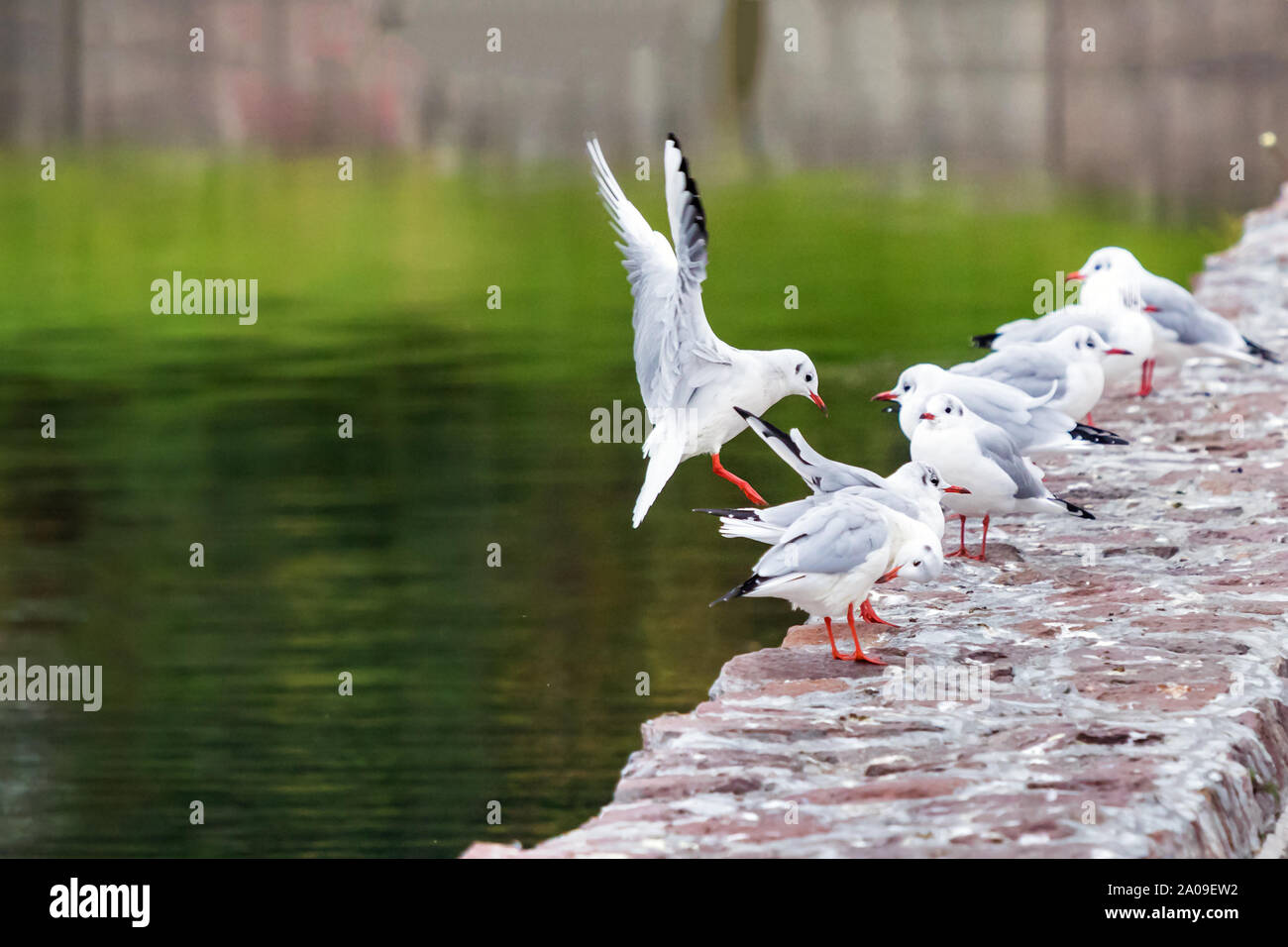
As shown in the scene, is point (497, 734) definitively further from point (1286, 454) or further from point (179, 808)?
point (1286, 454)

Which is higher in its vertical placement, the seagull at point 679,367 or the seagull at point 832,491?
the seagull at point 679,367

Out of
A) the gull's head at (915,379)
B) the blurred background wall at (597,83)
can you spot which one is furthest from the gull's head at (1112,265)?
the blurred background wall at (597,83)

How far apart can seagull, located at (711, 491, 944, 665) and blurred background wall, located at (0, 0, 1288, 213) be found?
62.7 ft

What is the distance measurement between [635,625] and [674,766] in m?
2.72

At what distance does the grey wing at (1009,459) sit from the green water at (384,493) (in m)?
1.25

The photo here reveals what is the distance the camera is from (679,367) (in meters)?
5.57

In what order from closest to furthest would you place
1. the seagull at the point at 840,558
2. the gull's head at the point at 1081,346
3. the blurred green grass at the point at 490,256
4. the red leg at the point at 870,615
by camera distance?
the seagull at the point at 840,558 → the red leg at the point at 870,615 → the gull's head at the point at 1081,346 → the blurred green grass at the point at 490,256

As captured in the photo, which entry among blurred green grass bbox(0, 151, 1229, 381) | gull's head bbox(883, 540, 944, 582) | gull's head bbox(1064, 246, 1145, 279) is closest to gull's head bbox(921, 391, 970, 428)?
gull's head bbox(883, 540, 944, 582)

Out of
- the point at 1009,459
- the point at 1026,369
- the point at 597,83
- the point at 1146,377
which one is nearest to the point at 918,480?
the point at 1009,459

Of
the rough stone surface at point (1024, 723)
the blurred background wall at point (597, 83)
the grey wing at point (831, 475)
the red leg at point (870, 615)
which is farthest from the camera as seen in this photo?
the blurred background wall at point (597, 83)

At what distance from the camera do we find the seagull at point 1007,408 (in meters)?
5.53

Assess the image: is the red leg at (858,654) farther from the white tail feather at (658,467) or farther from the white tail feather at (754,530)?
the white tail feather at (658,467)

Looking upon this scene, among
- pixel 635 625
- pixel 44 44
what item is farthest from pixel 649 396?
pixel 44 44

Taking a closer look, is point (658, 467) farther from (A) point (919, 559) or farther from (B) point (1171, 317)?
(B) point (1171, 317)
